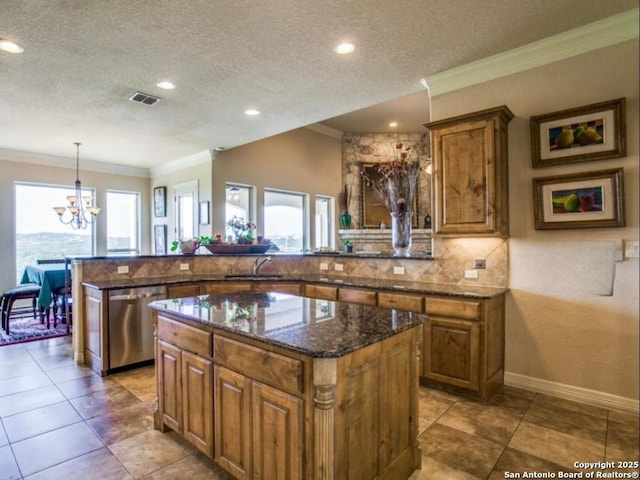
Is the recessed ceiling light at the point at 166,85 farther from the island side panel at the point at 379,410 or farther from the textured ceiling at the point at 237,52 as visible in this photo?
the island side panel at the point at 379,410

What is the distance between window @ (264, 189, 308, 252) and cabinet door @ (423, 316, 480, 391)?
395cm

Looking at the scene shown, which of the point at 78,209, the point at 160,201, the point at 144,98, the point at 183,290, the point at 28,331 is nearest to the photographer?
the point at 144,98

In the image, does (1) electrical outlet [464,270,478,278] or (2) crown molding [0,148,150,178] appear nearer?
(1) electrical outlet [464,270,478,278]

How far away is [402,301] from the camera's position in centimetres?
306

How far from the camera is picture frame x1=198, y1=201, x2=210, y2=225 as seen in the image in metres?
5.91

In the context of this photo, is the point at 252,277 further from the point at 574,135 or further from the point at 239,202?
the point at 574,135

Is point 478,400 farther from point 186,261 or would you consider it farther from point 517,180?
point 186,261

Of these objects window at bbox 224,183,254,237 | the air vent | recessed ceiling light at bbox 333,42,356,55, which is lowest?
window at bbox 224,183,254,237

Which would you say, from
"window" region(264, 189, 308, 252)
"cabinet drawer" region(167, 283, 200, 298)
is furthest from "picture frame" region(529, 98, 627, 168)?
"window" region(264, 189, 308, 252)

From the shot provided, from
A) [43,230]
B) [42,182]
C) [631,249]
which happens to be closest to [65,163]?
[42,182]

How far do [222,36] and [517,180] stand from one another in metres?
2.45

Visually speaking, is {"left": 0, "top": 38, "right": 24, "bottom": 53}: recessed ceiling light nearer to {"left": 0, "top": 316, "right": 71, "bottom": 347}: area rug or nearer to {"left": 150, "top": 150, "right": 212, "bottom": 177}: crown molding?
{"left": 150, "top": 150, "right": 212, "bottom": 177}: crown molding

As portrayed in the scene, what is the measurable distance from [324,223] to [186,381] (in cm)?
549

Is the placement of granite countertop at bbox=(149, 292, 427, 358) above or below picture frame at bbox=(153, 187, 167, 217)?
below
